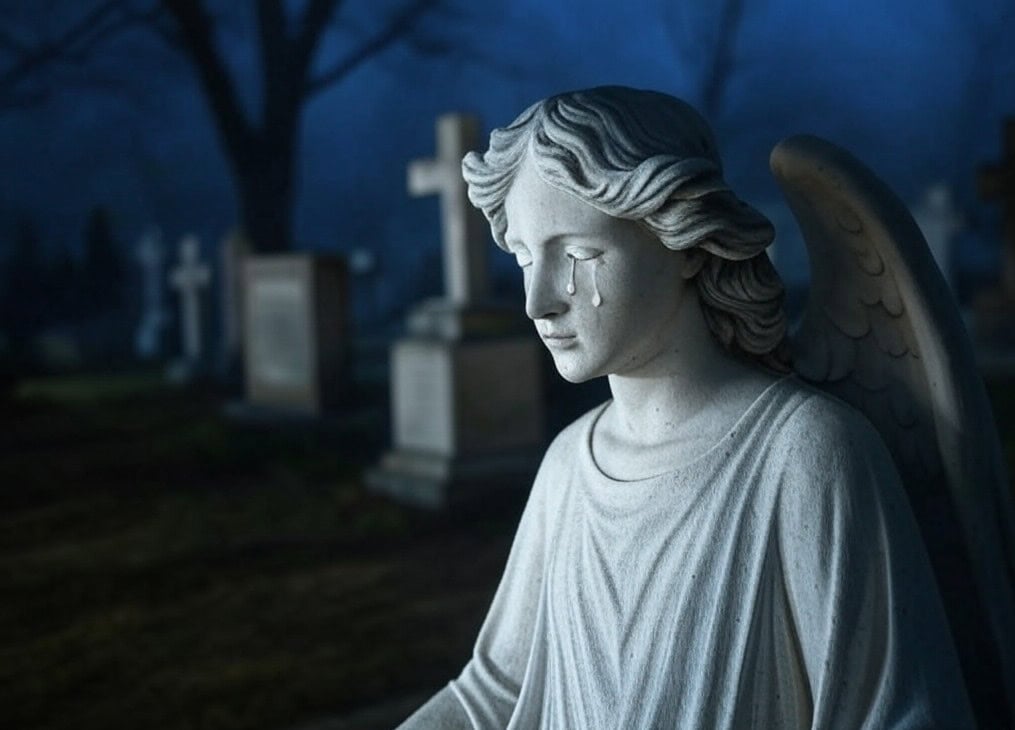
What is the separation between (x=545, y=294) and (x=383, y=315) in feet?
37.5

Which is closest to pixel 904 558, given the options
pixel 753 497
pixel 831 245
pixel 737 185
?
pixel 753 497

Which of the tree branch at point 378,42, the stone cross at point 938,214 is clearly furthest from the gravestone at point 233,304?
the stone cross at point 938,214

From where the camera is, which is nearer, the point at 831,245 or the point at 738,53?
the point at 831,245

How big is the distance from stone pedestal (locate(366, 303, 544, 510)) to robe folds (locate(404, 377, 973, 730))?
16.5 feet

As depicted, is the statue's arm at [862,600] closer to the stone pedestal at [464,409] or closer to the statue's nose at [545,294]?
the statue's nose at [545,294]

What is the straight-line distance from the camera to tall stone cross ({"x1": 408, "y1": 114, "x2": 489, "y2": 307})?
6.79 metres

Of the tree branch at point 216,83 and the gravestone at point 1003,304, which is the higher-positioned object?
the tree branch at point 216,83

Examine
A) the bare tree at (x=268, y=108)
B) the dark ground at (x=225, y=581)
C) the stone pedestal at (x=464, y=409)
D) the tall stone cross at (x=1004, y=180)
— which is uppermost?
the bare tree at (x=268, y=108)

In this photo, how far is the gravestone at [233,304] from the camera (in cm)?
1097

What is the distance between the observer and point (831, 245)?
1398 mm

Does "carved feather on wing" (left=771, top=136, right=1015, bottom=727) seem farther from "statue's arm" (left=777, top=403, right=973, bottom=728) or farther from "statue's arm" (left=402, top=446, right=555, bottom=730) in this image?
"statue's arm" (left=402, top=446, right=555, bottom=730)

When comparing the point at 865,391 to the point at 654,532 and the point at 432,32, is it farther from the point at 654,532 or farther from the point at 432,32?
the point at 432,32

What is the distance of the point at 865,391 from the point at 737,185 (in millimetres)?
7544

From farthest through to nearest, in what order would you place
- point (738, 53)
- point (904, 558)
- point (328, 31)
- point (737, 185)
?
1. point (328, 31)
2. point (738, 53)
3. point (737, 185)
4. point (904, 558)
